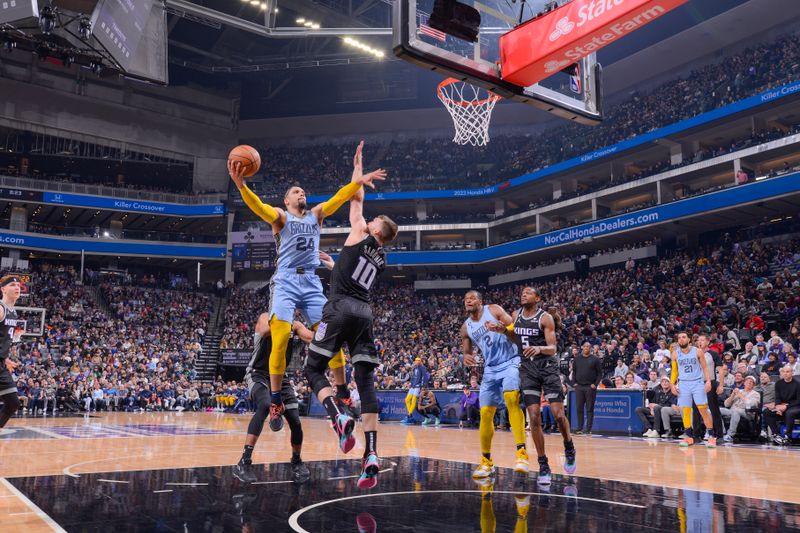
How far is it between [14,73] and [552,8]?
38.6 m

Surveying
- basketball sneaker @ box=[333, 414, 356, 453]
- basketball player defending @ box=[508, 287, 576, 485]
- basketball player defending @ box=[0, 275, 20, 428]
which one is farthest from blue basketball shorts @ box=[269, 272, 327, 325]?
basketball player defending @ box=[0, 275, 20, 428]

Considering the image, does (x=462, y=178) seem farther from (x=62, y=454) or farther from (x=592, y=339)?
(x=62, y=454)

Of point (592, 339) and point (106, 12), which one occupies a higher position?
point (106, 12)

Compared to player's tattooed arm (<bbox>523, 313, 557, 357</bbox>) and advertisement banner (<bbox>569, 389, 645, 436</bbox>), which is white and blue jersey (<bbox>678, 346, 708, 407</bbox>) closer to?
advertisement banner (<bbox>569, 389, 645, 436</bbox>)

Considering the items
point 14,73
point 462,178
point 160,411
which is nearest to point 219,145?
point 14,73

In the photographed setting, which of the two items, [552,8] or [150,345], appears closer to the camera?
[552,8]

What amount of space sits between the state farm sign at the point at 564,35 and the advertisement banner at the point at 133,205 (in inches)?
1335

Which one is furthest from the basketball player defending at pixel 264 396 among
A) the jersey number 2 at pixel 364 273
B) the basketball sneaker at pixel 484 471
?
the basketball sneaker at pixel 484 471

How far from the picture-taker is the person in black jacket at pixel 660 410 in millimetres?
13773

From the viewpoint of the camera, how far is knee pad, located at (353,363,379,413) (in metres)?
5.75

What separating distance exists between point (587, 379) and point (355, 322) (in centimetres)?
1012

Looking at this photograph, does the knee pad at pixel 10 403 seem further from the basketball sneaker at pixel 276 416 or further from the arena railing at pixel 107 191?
the arena railing at pixel 107 191

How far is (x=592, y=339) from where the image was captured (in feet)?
75.0

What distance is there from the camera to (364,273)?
5.83 metres
